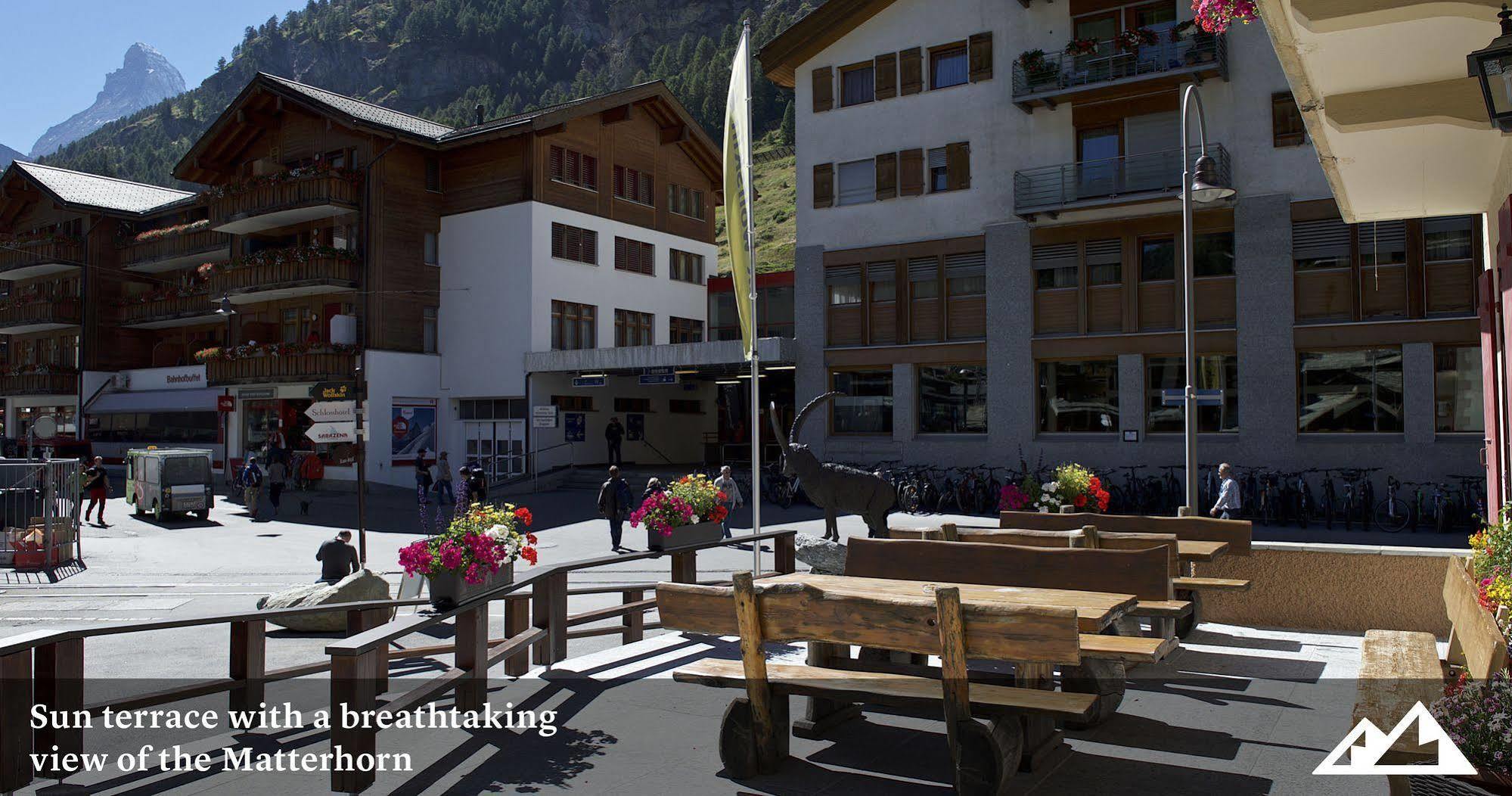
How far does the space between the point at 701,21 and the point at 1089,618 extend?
601 ft

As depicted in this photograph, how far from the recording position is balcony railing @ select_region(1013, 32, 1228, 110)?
2550 centimetres

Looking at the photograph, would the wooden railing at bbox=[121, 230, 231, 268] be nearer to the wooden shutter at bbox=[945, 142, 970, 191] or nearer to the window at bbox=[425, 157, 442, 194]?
the window at bbox=[425, 157, 442, 194]

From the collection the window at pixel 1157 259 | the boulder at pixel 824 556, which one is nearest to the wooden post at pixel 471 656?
the boulder at pixel 824 556

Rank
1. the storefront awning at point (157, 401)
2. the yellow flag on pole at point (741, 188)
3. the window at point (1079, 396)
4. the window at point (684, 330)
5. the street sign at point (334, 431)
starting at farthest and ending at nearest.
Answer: the window at point (684, 330), the storefront awning at point (157, 401), the window at point (1079, 396), the street sign at point (334, 431), the yellow flag on pole at point (741, 188)

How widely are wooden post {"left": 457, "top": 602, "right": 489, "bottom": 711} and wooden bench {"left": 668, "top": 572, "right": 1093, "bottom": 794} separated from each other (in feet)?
5.04

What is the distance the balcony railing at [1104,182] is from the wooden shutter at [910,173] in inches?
114

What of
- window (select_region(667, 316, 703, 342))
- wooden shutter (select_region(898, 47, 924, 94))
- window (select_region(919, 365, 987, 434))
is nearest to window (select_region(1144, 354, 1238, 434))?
window (select_region(919, 365, 987, 434))

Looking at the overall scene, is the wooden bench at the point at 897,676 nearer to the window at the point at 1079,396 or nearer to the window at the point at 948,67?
the window at the point at 1079,396

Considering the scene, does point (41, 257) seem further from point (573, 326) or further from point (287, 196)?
point (573, 326)

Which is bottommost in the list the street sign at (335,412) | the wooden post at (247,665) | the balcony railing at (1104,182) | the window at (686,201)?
the wooden post at (247,665)

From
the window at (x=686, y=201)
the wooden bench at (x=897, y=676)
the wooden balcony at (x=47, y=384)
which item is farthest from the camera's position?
the wooden balcony at (x=47, y=384)

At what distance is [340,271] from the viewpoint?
38156 millimetres

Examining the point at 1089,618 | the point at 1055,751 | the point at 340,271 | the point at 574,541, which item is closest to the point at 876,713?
the point at 1055,751

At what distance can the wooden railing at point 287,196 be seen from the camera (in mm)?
37969
